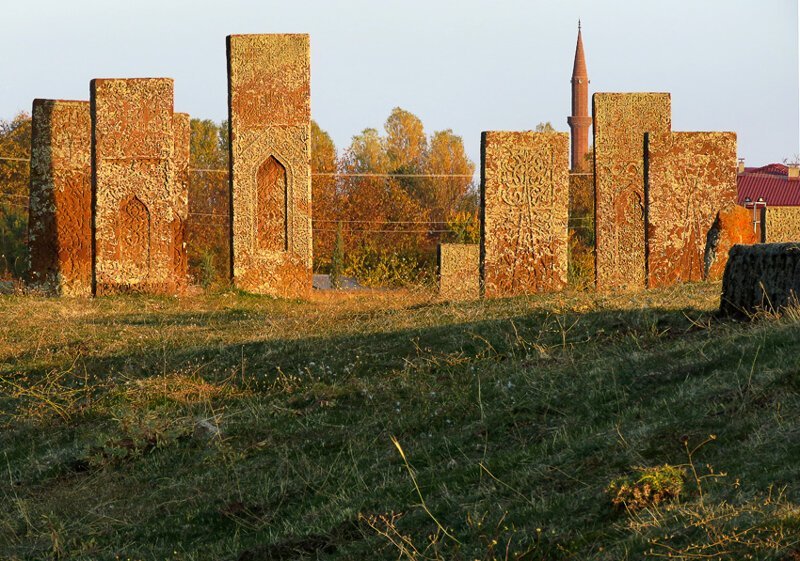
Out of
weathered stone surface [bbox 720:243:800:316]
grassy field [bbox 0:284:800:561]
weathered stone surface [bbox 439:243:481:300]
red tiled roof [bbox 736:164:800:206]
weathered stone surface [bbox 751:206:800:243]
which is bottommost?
grassy field [bbox 0:284:800:561]

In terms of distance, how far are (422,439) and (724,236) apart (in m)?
8.98

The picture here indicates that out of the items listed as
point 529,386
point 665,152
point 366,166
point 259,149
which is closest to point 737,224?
point 665,152

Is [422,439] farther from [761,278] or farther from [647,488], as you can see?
[761,278]

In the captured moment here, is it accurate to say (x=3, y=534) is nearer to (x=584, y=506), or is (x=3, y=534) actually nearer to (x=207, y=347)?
(x=584, y=506)

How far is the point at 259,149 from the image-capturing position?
50.7ft

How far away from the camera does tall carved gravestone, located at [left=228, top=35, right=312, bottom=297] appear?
50.6ft

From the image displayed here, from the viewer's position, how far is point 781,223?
18.2 metres

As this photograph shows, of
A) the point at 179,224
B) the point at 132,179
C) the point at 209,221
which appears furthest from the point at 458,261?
the point at 209,221

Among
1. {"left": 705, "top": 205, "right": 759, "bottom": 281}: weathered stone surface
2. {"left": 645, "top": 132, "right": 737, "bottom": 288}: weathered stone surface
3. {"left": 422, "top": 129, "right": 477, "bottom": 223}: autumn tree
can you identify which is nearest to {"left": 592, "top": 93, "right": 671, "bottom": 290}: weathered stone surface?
{"left": 645, "top": 132, "right": 737, "bottom": 288}: weathered stone surface

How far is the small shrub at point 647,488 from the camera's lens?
4160mm

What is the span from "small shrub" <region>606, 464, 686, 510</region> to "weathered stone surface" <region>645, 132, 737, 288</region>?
10.4 m

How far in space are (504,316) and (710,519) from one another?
537 cm

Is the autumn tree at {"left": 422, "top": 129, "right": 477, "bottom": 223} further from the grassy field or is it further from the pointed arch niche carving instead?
the grassy field

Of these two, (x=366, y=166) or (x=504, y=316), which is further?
(x=366, y=166)
